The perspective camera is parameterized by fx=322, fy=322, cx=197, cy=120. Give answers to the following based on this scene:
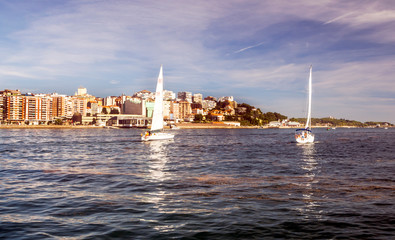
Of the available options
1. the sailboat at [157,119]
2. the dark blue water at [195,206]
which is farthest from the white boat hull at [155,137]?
the dark blue water at [195,206]

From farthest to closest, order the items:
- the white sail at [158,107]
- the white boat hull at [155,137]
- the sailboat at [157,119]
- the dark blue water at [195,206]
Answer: the white sail at [158,107] < the sailboat at [157,119] < the white boat hull at [155,137] < the dark blue water at [195,206]

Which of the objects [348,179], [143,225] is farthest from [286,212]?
[348,179]

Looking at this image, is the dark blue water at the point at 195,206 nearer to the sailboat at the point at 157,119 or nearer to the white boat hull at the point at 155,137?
the white boat hull at the point at 155,137

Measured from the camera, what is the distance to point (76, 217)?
11812 mm

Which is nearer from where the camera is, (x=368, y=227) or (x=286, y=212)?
(x=368, y=227)

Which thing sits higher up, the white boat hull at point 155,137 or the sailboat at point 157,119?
the sailboat at point 157,119

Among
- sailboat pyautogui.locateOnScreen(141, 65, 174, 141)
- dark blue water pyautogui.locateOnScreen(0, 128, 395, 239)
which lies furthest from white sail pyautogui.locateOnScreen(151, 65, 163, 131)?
dark blue water pyautogui.locateOnScreen(0, 128, 395, 239)

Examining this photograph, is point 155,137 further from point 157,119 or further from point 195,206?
point 195,206

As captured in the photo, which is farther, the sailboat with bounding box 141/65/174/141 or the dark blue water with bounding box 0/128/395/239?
the sailboat with bounding box 141/65/174/141

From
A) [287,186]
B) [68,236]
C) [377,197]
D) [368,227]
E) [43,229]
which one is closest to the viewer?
[68,236]

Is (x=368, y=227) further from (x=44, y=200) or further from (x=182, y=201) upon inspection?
(x=44, y=200)

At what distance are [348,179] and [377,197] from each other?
5.55m

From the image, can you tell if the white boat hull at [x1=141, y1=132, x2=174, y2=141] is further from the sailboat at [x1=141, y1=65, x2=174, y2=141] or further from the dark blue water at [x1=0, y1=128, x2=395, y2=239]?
the dark blue water at [x1=0, y1=128, x2=395, y2=239]

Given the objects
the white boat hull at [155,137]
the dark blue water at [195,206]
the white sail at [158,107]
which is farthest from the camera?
the white sail at [158,107]
